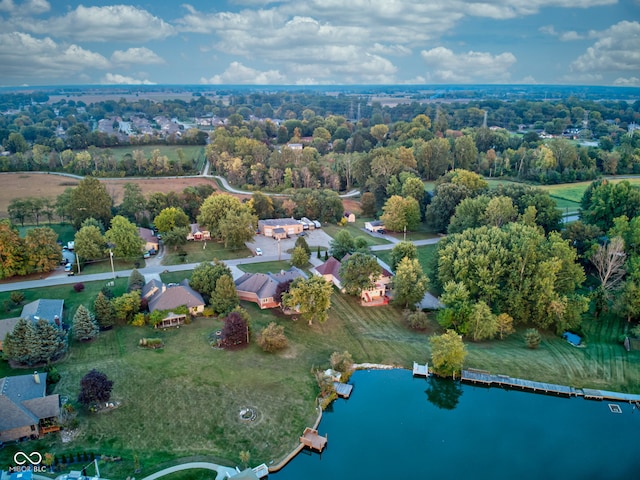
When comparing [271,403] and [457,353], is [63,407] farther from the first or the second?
[457,353]

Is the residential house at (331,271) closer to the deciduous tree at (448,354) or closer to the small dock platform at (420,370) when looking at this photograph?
the small dock platform at (420,370)

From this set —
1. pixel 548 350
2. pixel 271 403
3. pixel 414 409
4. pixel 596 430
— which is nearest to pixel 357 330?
pixel 414 409

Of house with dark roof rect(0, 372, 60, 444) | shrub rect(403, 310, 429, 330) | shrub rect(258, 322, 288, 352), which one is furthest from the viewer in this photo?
shrub rect(403, 310, 429, 330)

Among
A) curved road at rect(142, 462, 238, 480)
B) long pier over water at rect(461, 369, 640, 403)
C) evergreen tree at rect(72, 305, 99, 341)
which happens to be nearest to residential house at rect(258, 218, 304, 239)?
evergreen tree at rect(72, 305, 99, 341)

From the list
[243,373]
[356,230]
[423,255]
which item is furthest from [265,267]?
[243,373]

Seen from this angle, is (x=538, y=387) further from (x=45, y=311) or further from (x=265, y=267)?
(x=45, y=311)

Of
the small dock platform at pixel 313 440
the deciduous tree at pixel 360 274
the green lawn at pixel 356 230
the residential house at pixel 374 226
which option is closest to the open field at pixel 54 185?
the green lawn at pixel 356 230
